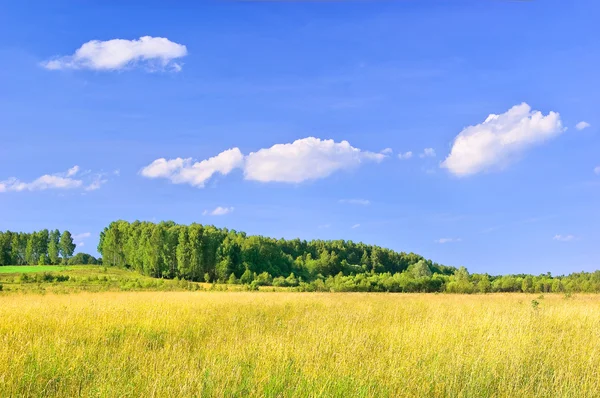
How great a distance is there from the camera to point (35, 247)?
105 m

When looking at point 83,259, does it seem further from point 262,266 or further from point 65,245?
point 262,266

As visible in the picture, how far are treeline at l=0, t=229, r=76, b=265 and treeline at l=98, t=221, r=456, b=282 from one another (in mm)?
14296

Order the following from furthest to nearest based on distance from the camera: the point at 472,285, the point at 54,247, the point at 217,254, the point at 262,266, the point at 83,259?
the point at 83,259 < the point at 54,247 < the point at 262,266 < the point at 217,254 < the point at 472,285

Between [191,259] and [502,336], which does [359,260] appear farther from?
[502,336]

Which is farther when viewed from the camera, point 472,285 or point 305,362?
point 472,285

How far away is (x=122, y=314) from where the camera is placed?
42.0ft

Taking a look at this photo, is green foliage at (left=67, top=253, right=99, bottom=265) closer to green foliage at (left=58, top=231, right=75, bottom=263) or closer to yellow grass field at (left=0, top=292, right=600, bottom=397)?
green foliage at (left=58, top=231, right=75, bottom=263)

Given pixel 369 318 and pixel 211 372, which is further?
pixel 369 318

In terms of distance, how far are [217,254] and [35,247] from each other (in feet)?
178

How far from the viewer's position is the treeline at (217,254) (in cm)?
7650

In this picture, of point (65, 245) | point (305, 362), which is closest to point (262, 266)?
point (65, 245)

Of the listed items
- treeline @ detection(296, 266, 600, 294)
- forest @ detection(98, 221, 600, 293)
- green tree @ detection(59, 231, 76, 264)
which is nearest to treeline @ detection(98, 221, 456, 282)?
forest @ detection(98, 221, 600, 293)

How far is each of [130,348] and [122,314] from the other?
5352 mm

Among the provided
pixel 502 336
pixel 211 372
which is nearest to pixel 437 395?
pixel 211 372
